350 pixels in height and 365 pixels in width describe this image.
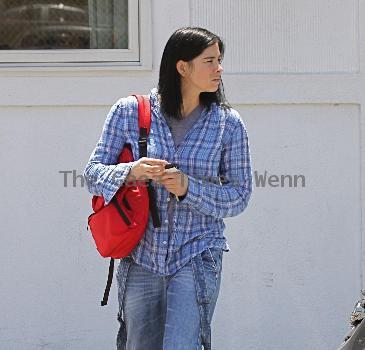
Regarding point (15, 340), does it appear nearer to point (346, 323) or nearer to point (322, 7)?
point (346, 323)

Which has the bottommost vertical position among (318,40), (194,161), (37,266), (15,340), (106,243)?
(15,340)

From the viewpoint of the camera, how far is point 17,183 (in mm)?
5363

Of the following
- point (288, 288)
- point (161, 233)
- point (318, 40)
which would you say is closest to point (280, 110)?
point (318, 40)

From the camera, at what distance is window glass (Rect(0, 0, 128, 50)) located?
5.47 metres

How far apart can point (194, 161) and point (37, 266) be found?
1.98 metres

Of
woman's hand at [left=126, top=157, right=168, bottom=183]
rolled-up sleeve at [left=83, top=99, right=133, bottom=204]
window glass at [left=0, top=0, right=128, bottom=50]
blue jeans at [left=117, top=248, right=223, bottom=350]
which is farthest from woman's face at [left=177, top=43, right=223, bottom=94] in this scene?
window glass at [left=0, top=0, right=128, bottom=50]

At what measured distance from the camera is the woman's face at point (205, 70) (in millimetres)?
3783

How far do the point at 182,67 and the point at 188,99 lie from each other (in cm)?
13

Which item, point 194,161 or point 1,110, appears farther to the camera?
point 1,110

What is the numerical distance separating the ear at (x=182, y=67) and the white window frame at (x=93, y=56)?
1546 mm

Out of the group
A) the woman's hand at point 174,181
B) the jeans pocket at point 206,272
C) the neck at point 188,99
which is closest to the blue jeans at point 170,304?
the jeans pocket at point 206,272

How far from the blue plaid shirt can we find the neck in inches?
2.5

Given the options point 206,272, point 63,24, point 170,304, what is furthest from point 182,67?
point 63,24

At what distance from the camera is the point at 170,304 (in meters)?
3.65
